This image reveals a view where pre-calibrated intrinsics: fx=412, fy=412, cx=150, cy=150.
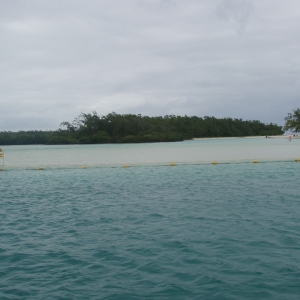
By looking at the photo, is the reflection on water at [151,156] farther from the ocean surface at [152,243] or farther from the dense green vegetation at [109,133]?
the dense green vegetation at [109,133]

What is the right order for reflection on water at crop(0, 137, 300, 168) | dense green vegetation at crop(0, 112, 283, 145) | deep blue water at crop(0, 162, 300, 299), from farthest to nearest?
1. dense green vegetation at crop(0, 112, 283, 145)
2. reflection on water at crop(0, 137, 300, 168)
3. deep blue water at crop(0, 162, 300, 299)

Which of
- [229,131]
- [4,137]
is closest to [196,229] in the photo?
[4,137]

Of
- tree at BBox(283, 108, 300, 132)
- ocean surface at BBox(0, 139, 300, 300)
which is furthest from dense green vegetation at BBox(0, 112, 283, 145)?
ocean surface at BBox(0, 139, 300, 300)

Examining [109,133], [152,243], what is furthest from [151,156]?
[109,133]

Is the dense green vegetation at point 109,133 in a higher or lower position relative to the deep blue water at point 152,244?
higher

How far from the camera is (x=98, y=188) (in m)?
16.1

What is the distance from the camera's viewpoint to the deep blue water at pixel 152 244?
5.84 metres

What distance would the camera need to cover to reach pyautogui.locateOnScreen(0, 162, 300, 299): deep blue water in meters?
5.84

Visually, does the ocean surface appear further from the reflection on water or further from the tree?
the tree

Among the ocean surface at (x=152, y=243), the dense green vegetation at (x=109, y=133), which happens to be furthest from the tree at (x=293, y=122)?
the ocean surface at (x=152, y=243)

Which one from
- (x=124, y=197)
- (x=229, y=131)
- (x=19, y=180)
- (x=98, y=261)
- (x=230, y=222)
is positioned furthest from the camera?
(x=229, y=131)

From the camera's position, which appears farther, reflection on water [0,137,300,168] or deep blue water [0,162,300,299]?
reflection on water [0,137,300,168]

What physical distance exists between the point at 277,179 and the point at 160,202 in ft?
23.4

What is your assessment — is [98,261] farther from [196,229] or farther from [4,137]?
[4,137]
